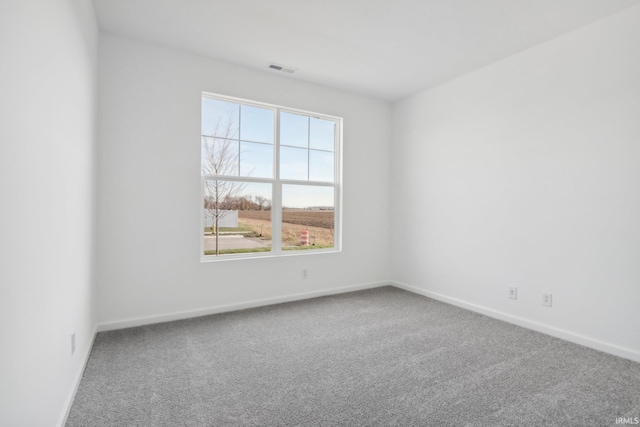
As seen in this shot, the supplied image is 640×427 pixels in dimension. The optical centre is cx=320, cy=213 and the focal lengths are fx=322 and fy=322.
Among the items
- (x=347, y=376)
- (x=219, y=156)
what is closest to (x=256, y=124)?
(x=219, y=156)

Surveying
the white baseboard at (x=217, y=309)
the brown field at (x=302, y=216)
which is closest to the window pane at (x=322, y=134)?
the brown field at (x=302, y=216)

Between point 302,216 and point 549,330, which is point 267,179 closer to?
point 302,216

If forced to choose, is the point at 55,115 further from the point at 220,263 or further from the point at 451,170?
the point at 451,170

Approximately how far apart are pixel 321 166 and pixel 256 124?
40.1 inches

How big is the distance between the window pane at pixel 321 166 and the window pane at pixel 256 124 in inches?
24.7

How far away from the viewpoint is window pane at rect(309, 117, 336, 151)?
4238 mm

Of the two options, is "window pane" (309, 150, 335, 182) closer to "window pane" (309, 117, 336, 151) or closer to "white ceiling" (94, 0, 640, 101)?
"window pane" (309, 117, 336, 151)

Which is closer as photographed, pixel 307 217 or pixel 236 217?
pixel 236 217

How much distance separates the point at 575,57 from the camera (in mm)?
2809

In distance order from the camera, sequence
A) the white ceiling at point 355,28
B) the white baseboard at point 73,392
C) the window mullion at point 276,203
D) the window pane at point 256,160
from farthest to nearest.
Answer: the window mullion at point 276,203 → the window pane at point 256,160 → the white ceiling at point 355,28 → the white baseboard at point 73,392

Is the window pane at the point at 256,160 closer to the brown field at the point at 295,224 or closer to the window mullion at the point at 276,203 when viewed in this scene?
the window mullion at the point at 276,203

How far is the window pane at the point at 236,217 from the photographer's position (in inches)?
139

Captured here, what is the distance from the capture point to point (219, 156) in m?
3.57

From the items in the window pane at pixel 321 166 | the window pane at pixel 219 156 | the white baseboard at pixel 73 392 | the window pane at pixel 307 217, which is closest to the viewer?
the white baseboard at pixel 73 392
